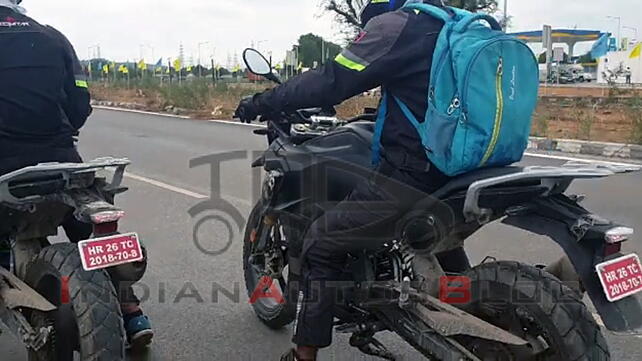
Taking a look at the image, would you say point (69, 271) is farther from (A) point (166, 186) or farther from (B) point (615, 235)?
(A) point (166, 186)

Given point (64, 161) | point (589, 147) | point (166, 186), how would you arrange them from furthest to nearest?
point (589, 147)
point (166, 186)
point (64, 161)

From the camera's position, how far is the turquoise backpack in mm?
2617

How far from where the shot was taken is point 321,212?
10.9 ft

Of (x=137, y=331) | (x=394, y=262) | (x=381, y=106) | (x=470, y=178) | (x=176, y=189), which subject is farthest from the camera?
(x=176, y=189)

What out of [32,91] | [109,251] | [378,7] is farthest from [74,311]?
[378,7]

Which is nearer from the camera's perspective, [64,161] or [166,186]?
[64,161]

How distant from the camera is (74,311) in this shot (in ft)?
10.2

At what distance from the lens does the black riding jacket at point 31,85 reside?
3543 millimetres

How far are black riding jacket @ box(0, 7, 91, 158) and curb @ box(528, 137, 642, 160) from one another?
8.89 meters

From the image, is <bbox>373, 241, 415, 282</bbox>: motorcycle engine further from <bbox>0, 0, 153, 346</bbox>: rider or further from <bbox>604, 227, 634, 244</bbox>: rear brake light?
<bbox>0, 0, 153, 346</bbox>: rider

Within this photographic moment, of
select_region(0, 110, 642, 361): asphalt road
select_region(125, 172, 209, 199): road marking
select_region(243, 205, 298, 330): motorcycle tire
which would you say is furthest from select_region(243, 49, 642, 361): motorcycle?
select_region(125, 172, 209, 199): road marking

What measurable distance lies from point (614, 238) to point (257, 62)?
1793 millimetres

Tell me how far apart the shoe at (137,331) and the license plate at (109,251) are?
0.74 metres

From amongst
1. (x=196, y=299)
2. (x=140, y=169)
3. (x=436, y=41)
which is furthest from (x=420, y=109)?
(x=140, y=169)
